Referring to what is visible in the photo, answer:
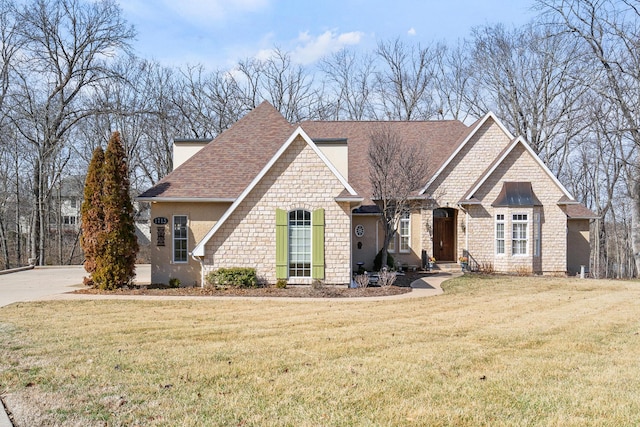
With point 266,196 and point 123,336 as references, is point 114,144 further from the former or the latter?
point 123,336

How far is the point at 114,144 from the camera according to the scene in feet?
53.9

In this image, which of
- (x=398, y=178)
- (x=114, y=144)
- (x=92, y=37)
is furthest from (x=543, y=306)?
(x=92, y=37)

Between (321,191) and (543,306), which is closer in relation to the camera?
(543,306)

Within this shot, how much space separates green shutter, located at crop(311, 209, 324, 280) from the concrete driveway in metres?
7.49

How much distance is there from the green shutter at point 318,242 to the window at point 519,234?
10274 millimetres

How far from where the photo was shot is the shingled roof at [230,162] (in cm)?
1716

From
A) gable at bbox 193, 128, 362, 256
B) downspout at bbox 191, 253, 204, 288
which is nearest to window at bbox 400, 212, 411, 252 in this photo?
gable at bbox 193, 128, 362, 256

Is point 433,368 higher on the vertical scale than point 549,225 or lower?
lower

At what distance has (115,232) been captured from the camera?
15.9m

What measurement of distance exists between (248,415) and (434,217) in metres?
19.7

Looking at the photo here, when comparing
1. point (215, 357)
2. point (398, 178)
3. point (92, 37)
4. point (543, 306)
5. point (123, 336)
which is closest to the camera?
point (215, 357)

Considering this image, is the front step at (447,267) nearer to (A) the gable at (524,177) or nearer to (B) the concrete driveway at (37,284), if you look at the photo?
(A) the gable at (524,177)

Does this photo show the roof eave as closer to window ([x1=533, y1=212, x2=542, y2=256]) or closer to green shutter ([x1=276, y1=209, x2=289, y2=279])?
green shutter ([x1=276, y1=209, x2=289, y2=279])

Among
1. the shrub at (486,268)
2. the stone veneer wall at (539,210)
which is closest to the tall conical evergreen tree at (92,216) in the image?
the stone veneer wall at (539,210)
